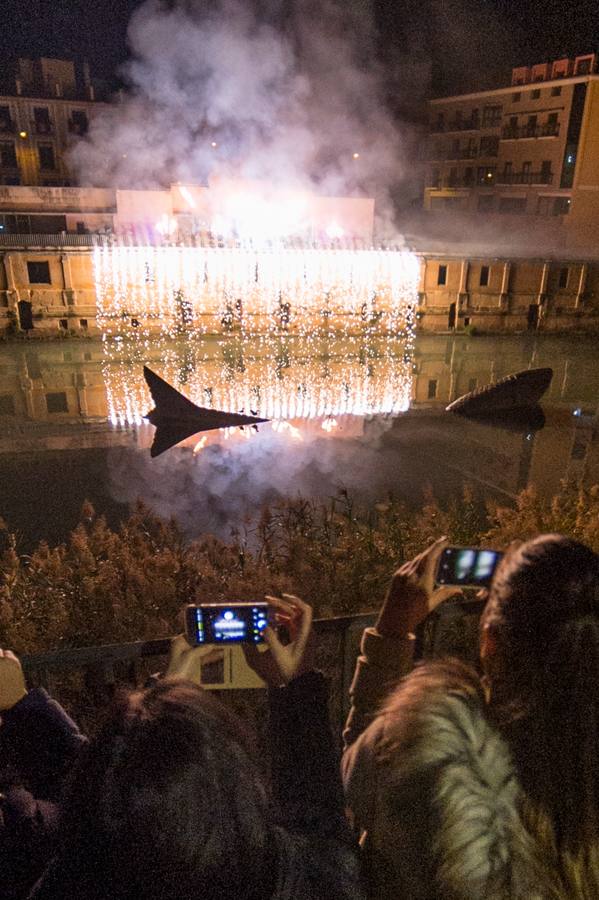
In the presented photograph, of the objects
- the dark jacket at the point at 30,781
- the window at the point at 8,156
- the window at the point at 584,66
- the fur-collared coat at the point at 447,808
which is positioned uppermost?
the window at the point at 584,66

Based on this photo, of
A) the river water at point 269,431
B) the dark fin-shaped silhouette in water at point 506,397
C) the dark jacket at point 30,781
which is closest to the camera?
the dark jacket at point 30,781

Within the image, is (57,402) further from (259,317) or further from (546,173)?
(546,173)

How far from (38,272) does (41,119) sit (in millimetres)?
14869

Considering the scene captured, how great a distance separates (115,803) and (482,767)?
0.82 meters

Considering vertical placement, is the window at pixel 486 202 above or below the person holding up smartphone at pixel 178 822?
above

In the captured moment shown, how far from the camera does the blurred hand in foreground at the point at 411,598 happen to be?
82.4 inches

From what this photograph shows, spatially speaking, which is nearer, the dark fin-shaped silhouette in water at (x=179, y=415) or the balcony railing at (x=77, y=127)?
the dark fin-shaped silhouette in water at (x=179, y=415)

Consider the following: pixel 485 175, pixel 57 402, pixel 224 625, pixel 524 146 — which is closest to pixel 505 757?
pixel 224 625

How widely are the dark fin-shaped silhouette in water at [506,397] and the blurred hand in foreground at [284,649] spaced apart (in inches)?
687

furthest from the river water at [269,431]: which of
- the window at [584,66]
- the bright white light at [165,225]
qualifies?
the window at [584,66]

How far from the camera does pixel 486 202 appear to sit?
4222 cm

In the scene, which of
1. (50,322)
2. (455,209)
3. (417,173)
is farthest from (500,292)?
(50,322)

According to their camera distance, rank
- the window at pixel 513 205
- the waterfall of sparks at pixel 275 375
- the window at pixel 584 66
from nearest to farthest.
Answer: the waterfall of sparks at pixel 275 375
the window at pixel 584 66
the window at pixel 513 205

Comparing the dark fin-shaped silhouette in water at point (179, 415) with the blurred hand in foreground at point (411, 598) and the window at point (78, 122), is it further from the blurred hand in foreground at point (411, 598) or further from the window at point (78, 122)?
the window at point (78, 122)
